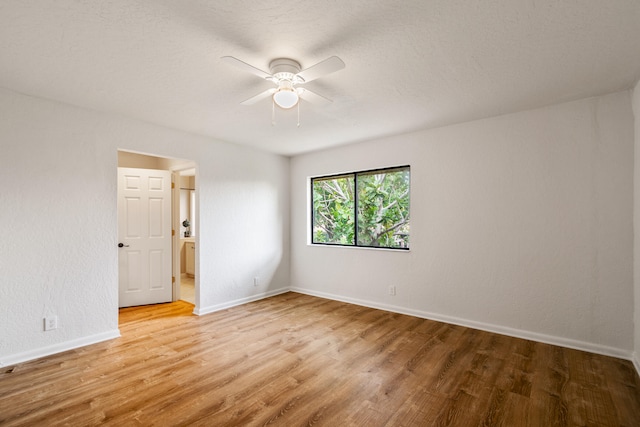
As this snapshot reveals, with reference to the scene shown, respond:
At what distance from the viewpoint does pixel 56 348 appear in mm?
2822

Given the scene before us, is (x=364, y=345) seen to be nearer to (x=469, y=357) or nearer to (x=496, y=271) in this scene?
(x=469, y=357)

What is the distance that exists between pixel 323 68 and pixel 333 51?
0.19 m

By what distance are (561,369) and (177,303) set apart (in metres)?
4.71

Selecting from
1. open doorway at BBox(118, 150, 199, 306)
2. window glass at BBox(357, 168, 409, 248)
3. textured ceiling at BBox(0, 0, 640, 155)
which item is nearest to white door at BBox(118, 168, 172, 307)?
open doorway at BBox(118, 150, 199, 306)

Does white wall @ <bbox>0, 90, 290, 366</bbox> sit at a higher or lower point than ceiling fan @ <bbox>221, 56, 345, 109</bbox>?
lower

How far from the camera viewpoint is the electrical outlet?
278 cm

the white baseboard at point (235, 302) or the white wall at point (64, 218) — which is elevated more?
the white wall at point (64, 218)

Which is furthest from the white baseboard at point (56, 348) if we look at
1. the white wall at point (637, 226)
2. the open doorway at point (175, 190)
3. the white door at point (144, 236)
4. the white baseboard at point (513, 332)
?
the white wall at point (637, 226)

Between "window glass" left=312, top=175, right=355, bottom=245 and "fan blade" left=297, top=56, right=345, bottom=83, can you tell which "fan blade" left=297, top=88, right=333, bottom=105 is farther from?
"window glass" left=312, top=175, right=355, bottom=245

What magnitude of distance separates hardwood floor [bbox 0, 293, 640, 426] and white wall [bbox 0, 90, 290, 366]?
339 mm

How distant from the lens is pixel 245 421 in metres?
1.86

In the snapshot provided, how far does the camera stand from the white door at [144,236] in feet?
14.1

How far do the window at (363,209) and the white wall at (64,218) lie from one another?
1885 millimetres

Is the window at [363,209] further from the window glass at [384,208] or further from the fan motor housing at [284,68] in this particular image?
the fan motor housing at [284,68]
